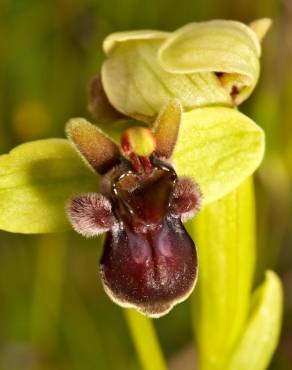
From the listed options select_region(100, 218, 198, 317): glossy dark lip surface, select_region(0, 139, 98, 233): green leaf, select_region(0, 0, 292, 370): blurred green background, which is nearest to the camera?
select_region(100, 218, 198, 317): glossy dark lip surface

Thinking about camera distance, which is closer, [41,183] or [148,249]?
[148,249]

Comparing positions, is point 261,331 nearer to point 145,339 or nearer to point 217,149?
point 145,339

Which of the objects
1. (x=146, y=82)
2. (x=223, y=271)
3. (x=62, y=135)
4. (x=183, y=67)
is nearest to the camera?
(x=183, y=67)

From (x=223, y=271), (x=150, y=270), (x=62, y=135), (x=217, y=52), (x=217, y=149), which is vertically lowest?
(x=62, y=135)

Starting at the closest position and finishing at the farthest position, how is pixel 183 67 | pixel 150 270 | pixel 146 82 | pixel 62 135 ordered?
pixel 150 270
pixel 183 67
pixel 146 82
pixel 62 135

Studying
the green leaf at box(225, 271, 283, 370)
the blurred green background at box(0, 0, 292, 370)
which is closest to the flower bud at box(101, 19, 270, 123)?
the green leaf at box(225, 271, 283, 370)

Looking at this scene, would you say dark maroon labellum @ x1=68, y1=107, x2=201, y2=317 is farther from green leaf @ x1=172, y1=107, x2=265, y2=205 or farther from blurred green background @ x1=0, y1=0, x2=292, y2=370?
blurred green background @ x1=0, y1=0, x2=292, y2=370

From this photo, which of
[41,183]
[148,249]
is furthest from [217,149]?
[41,183]
